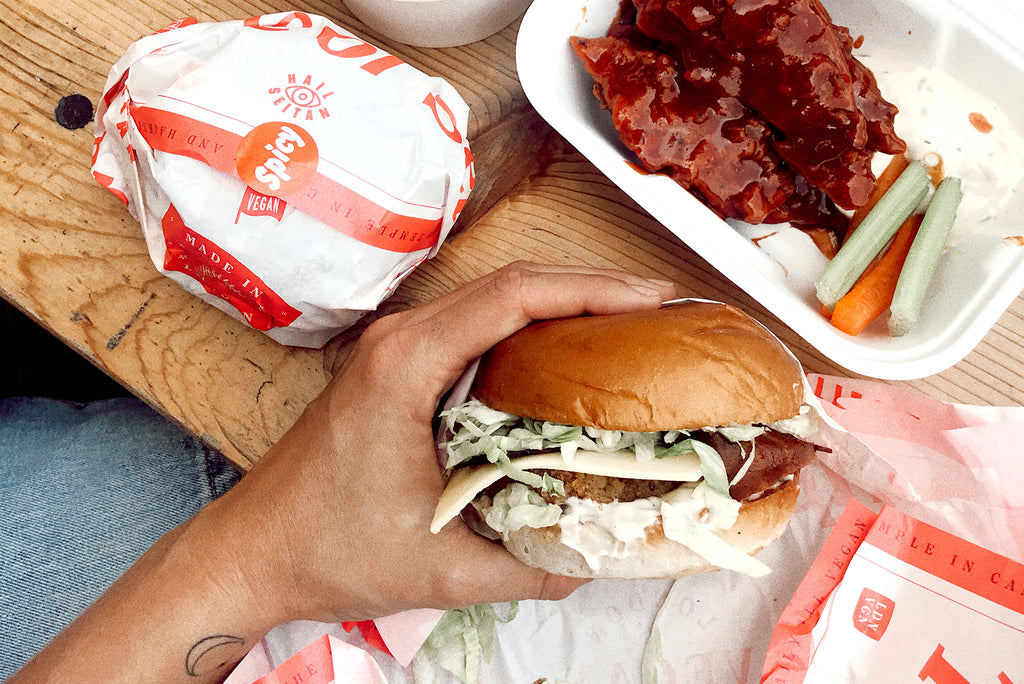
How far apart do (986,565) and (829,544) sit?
219 mm

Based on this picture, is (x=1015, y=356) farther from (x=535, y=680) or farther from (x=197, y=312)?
(x=197, y=312)

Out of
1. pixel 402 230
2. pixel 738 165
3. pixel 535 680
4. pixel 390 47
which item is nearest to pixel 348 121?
pixel 402 230

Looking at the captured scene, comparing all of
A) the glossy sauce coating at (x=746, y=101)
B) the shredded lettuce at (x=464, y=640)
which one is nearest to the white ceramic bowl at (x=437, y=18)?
the glossy sauce coating at (x=746, y=101)

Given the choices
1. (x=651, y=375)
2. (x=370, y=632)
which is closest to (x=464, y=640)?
(x=370, y=632)

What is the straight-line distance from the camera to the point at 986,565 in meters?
1.11

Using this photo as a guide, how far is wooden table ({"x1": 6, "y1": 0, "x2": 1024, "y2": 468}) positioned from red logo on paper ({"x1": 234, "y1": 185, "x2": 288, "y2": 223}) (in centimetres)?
28

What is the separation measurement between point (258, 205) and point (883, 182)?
984mm

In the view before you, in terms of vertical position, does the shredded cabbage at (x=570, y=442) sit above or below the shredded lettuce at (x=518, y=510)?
above

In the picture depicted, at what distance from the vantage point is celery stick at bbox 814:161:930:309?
1.14 metres

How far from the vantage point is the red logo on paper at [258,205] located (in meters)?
1.08

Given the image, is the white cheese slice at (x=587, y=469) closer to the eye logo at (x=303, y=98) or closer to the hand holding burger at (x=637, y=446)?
the hand holding burger at (x=637, y=446)

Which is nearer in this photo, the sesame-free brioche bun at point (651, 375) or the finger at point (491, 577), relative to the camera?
the sesame-free brioche bun at point (651, 375)

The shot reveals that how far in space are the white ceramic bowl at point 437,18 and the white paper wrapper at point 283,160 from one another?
0.06 metres

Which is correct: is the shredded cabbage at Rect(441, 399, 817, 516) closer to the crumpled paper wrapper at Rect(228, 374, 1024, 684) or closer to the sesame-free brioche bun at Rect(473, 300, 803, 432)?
the sesame-free brioche bun at Rect(473, 300, 803, 432)
